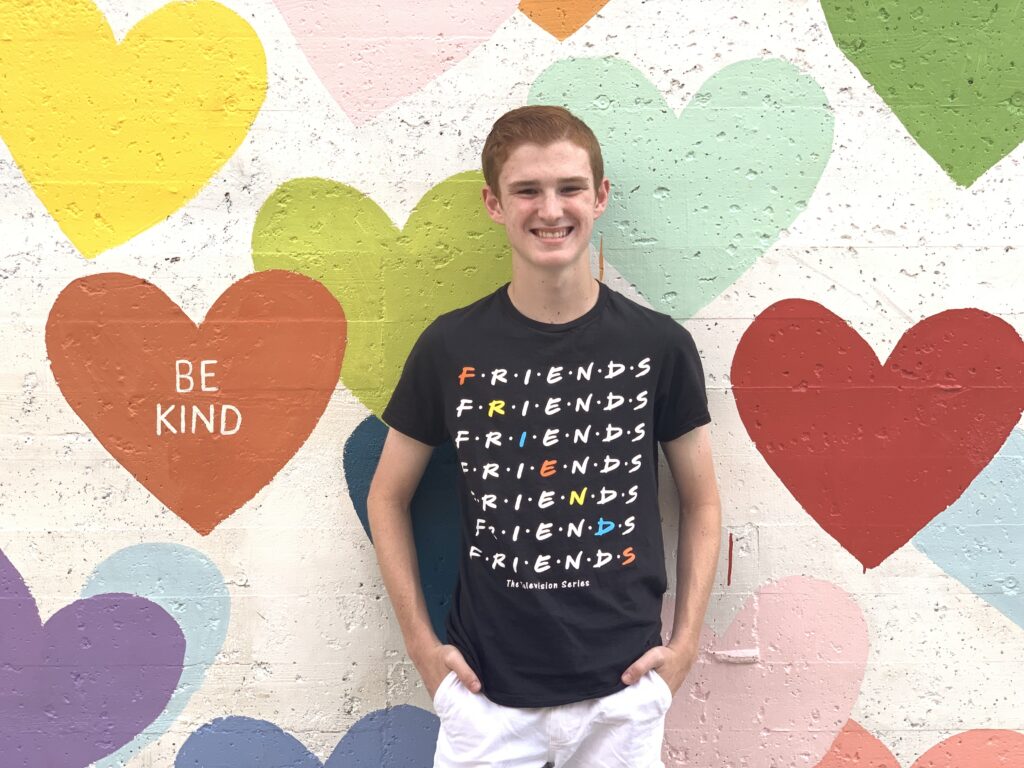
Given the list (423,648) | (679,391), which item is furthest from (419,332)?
(423,648)

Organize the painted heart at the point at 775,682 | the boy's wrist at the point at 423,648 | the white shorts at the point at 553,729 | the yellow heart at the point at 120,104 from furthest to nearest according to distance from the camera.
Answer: the painted heart at the point at 775,682 < the yellow heart at the point at 120,104 < the boy's wrist at the point at 423,648 < the white shorts at the point at 553,729

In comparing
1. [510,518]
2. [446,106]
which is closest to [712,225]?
[446,106]

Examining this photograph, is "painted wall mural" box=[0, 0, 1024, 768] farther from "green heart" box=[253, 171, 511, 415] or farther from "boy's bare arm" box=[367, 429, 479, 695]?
"boy's bare arm" box=[367, 429, 479, 695]

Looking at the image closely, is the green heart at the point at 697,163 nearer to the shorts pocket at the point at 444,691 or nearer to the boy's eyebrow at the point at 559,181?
the boy's eyebrow at the point at 559,181

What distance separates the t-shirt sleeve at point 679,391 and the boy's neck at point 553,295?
237mm

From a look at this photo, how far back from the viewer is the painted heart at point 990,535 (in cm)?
251

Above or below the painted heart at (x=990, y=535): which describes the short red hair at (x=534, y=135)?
above

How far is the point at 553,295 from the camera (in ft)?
7.15

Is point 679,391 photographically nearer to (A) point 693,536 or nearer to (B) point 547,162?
(A) point 693,536

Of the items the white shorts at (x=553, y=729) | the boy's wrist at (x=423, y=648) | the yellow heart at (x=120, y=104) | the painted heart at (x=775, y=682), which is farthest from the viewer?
the painted heart at (x=775, y=682)

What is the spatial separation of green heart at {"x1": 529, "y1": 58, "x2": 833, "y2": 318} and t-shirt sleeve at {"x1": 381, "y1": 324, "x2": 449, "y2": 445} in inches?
23.6

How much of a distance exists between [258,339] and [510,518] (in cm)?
90

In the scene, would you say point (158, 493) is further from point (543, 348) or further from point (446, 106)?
point (446, 106)

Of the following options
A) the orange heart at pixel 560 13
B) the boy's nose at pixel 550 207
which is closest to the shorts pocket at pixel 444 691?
the boy's nose at pixel 550 207
